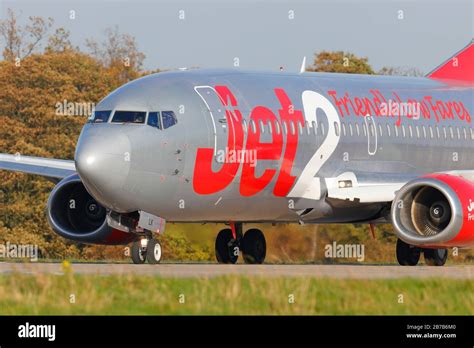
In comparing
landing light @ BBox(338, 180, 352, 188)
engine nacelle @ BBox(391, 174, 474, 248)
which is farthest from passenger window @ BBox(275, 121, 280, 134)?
engine nacelle @ BBox(391, 174, 474, 248)

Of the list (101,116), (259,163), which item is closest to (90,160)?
(101,116)

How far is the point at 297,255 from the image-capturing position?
43.0m

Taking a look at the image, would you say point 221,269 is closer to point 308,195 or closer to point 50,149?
point 308,195

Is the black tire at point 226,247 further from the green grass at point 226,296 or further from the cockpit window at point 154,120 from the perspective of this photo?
the green grass at point 226,296

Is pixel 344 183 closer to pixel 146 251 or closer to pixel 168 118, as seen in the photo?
pixel 146 251

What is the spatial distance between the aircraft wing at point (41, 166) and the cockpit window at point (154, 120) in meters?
6.30

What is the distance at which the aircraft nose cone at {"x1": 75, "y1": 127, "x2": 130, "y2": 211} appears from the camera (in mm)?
29312

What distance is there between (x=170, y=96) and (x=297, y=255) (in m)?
12.7

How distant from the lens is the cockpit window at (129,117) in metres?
30.4

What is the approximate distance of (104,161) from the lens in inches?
1153

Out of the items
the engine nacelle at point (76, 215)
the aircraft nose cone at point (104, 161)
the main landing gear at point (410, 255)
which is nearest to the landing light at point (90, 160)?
the aircraft nose cone at point (104, 161)
